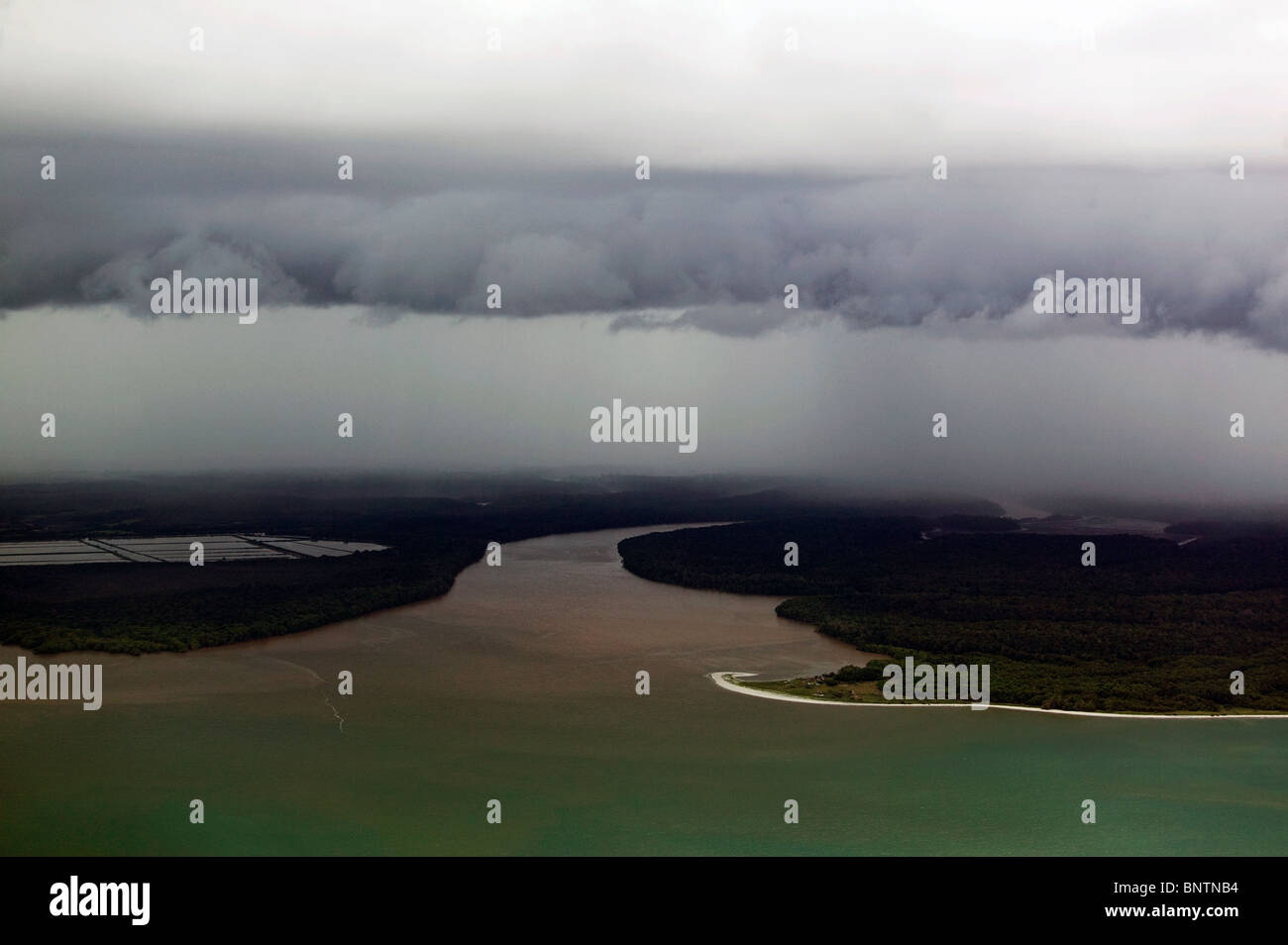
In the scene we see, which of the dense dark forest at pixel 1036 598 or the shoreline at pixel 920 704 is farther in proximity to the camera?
the dense dark forest at pixel 1036 598

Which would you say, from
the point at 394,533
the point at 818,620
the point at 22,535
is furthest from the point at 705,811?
the point at 22,535

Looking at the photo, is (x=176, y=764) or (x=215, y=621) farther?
(x=215, y=621)

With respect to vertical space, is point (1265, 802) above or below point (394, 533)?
below

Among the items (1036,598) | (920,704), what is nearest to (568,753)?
(920,704)

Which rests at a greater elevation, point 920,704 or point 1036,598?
point 1036,598

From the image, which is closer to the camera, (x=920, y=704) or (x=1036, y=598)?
(x=920, y=704)

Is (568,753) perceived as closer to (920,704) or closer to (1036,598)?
(920,704)

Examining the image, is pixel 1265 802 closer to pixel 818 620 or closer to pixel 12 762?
pixel 818 620

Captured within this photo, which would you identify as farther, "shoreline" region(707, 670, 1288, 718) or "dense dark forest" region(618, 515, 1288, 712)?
"dense dark forest" region(618, 515, 1288, 712)
